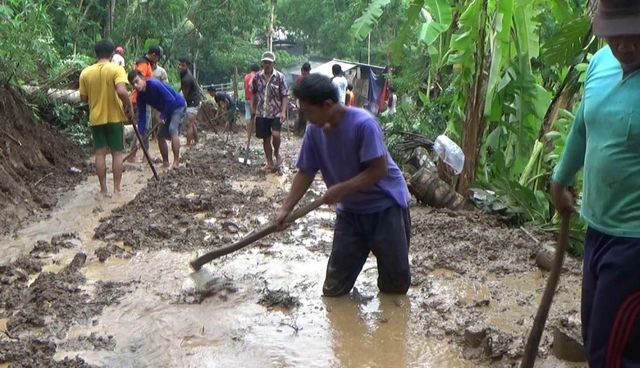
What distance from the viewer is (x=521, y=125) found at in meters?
7.46

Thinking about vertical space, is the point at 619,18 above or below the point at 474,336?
above

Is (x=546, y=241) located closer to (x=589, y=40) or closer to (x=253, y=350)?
(x=589, y=40)

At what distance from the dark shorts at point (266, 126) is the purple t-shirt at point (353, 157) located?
5558 mm

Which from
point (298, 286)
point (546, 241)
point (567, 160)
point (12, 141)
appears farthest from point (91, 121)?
point (567, 160)

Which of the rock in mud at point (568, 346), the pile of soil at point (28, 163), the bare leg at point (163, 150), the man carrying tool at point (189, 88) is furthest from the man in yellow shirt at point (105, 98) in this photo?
the rock in mud at point (568, 346)

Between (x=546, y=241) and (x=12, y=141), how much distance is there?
6273 mm

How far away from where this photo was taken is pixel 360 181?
4293 millimetres

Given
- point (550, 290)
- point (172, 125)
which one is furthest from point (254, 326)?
point (172, 125)

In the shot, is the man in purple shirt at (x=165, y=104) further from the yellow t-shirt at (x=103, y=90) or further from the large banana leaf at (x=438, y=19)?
the large banana leaf at (x=438, y=19)

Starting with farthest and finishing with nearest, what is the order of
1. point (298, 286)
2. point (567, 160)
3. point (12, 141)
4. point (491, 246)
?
point (12, 141) < point (491, 246) < point (298, 286) < point (567, 160)

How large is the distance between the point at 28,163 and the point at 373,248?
5.76 metres

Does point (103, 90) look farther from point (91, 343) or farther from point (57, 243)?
point (91, 343)

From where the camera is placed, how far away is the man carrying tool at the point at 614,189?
2.25m

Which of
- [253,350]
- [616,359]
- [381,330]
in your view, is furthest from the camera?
[381,330]
